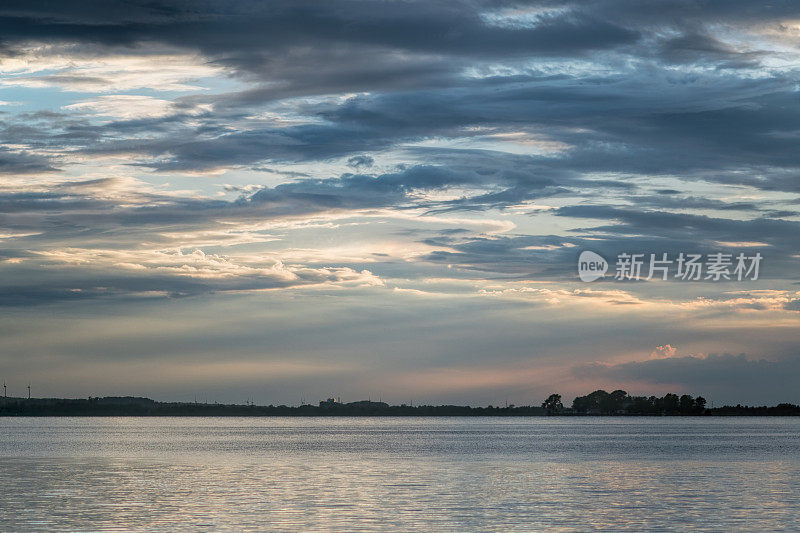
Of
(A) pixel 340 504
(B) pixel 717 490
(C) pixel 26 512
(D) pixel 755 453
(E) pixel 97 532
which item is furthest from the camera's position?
(D) pixel 755 453

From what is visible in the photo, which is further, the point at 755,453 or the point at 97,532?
the point at 755,453

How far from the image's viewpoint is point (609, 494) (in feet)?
211

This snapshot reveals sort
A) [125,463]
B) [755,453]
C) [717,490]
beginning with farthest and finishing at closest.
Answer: [755,453] < [125,463] < [717,490]

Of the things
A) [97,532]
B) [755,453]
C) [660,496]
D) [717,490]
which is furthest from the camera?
[755,453]

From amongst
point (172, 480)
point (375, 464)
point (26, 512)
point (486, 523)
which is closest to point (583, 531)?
point (486, 523)

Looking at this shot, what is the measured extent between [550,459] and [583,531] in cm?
6158

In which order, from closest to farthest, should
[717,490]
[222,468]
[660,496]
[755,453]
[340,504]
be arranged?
[340,504], [660,496], [717,490], [222,468], [755,453]

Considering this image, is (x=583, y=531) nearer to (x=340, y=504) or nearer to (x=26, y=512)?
(x=340, y=504)

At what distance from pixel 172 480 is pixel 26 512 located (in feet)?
78.3

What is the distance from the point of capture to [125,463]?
100 m

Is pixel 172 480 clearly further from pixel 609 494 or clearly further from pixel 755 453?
pixel 755 453

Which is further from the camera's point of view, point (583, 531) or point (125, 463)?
point (125, 463)

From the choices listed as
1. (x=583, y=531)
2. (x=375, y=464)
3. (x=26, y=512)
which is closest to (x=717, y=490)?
(x=583, y=531)

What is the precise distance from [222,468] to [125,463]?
48.9ft
